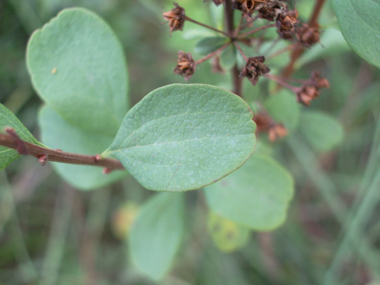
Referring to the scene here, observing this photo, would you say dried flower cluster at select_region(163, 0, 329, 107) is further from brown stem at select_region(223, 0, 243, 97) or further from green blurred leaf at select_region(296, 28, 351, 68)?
green blurred leaf at select_region(296, 28, 351, 68)

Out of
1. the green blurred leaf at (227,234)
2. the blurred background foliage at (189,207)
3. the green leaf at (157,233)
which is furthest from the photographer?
the blurred background foliage at (189,207)

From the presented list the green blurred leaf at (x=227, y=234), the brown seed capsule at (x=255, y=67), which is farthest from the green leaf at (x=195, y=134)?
the green blurred leaf at (x=227, y=234)

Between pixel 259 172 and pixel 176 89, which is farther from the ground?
pixel 176 89

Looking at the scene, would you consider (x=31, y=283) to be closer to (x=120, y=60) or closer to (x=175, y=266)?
(x=175, y=266)

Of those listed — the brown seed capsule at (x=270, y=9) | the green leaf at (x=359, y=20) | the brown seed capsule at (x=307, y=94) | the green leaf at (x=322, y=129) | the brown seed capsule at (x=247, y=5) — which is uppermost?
the brown seed capsule at (x=247, y=5)

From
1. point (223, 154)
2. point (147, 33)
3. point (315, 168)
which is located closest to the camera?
point (223, 154)

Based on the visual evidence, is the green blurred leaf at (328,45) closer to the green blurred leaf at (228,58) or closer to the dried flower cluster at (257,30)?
→ the dried flower cluster at (257,30)

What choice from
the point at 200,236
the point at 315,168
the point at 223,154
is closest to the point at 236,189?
the point at 223,154
